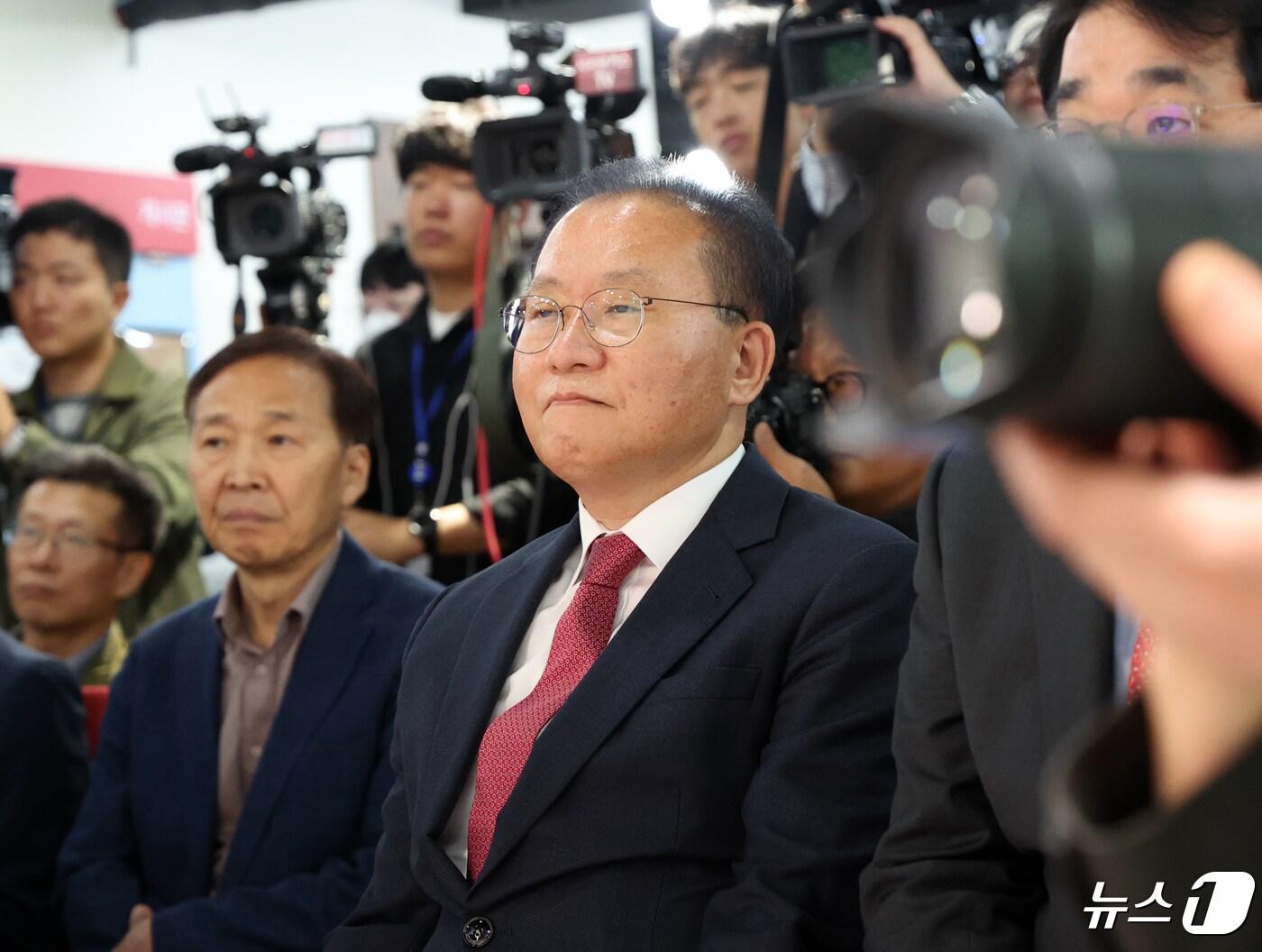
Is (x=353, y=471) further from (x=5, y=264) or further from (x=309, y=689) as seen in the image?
(x=5, y=264)

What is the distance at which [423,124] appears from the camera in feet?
9.80

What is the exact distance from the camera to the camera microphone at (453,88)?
8.50 feet

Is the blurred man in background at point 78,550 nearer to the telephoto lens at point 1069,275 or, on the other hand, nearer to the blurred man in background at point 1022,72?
the blurred man in background at point 1022,72

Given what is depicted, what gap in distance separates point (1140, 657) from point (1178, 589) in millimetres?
614

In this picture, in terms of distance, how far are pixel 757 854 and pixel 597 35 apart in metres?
4.36

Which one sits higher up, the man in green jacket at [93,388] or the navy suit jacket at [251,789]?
the man in green jacket at [93,388]

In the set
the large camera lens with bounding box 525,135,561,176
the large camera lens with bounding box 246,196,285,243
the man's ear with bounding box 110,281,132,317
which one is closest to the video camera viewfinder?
the large camera lens with bounding box 525,135,561,176

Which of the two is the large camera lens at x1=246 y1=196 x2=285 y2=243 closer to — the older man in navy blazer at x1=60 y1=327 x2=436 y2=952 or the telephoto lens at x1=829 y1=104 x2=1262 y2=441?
the older man in navy blazer at x1=60 y1=327 x2=436 y2=952

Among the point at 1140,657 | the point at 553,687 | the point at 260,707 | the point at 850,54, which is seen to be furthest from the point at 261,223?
the point at 1140,657

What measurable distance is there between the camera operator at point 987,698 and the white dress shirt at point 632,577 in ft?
1.17

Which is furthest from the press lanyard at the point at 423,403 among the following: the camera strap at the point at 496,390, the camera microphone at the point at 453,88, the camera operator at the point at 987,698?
the camera operator at the point at 987,698

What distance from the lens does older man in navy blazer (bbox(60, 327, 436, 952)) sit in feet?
6.57

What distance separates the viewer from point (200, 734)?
2.14 m

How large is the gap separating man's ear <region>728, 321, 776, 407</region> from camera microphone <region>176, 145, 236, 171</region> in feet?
5.11
